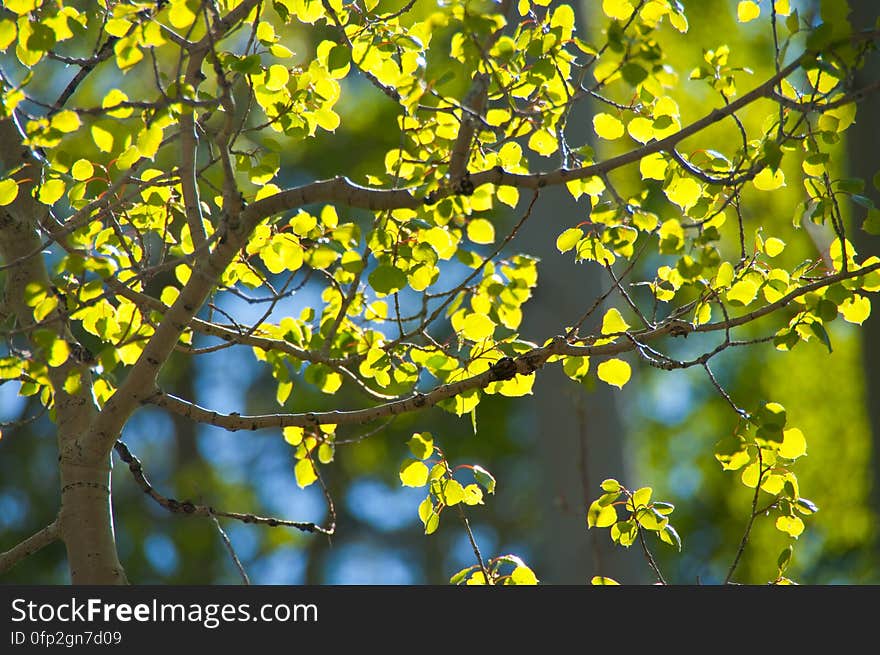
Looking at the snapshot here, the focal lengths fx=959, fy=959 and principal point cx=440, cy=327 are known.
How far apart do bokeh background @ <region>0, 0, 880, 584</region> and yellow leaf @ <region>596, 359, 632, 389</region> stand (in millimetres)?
6952

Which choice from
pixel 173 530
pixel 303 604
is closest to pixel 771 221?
pixel 173 530

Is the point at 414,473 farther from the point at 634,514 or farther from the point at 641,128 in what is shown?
the point at 641,128

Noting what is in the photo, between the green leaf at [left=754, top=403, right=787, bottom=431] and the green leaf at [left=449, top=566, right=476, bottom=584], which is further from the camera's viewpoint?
the green leaf at [left=449, top=566, right=476, bottom=584]

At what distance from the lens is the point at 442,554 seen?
36.6ft

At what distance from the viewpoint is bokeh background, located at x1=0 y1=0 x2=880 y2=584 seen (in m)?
10.3

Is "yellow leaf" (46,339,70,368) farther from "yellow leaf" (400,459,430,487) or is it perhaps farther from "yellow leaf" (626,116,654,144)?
"yellow leaf" (626,116,654,144)

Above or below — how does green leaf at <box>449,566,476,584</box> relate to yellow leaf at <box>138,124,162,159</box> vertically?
below

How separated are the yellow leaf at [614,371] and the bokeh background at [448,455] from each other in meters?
6.95

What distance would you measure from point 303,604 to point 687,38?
9634mm

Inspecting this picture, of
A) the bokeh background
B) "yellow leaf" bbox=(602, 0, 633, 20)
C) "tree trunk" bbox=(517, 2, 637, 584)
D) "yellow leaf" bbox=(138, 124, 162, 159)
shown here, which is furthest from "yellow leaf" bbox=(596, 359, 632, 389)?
the bokeh background

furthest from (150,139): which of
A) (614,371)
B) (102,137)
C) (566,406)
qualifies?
(566,406)

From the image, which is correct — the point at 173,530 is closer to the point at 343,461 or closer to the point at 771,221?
the point at 343,461

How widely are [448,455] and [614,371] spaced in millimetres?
8038

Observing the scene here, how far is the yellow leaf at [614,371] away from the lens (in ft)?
8.13
